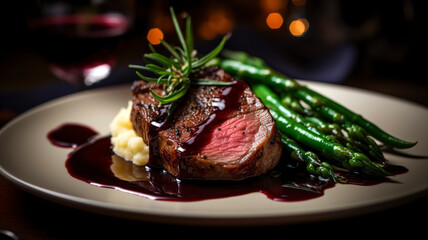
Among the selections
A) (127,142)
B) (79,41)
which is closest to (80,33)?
(79,41)

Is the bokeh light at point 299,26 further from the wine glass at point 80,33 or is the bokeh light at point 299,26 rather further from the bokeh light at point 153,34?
the wine glass at point 80,33

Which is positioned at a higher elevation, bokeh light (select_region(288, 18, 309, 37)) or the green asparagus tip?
bokeh light (select_region(288, 18, 309, 37))

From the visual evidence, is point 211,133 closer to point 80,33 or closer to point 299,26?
point 80,33

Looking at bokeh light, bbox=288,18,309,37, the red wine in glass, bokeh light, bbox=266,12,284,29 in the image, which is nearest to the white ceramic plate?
the red wine in glass

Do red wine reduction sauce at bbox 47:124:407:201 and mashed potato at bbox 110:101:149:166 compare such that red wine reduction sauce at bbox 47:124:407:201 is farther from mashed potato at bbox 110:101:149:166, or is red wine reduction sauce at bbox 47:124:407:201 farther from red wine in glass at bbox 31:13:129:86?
red wine in glass at bbox 31:13:129:86

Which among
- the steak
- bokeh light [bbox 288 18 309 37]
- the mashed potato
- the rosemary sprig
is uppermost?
bokeh light [bbox 288 18 309 37]
